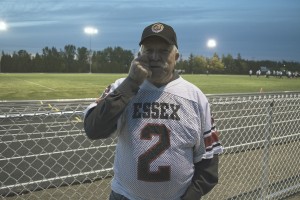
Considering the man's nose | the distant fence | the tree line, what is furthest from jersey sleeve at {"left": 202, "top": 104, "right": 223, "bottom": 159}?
the tree line

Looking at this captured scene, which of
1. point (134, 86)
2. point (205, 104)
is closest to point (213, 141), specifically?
point (205, 104)

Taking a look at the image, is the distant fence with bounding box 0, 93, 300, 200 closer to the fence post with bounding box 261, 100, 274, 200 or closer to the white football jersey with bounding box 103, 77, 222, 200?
the fence post with bounding box 261, 100, 274, 200

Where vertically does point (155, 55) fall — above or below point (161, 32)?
below

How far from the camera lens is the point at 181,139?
2305 mm

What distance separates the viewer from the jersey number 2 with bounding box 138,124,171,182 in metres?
2.27

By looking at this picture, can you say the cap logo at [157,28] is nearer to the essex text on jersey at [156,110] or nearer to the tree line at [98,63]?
the essex text on jersey at [156,110]

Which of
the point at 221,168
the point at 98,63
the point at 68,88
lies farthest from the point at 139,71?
the point at 98,63

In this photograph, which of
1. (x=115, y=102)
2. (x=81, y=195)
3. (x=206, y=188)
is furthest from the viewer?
(x=81, y=195)

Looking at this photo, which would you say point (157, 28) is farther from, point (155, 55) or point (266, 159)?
point (266, 159)

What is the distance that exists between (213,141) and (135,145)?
0.53 m

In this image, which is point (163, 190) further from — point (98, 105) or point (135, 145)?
point (98, 105)

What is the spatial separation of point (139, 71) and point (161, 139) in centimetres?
42

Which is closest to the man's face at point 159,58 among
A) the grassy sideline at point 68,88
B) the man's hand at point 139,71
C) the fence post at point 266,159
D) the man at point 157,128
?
the man at point 157,128

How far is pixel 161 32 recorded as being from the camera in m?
2.32
